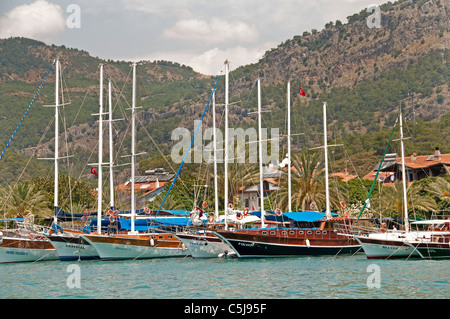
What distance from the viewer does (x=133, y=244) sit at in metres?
51.4

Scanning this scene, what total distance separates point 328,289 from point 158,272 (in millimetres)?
13607

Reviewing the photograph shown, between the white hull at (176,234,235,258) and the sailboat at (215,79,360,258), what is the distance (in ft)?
9.23

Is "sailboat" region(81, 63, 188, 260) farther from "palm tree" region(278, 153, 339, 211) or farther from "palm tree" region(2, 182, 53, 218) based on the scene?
"palm tree" region(278, 153, 339, 211)

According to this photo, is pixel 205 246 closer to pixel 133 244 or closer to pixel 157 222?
pixel 133 244

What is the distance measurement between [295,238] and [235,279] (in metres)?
16.6

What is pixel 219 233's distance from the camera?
162ft

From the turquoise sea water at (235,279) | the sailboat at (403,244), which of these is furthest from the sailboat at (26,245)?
the sailboat at (403,244)

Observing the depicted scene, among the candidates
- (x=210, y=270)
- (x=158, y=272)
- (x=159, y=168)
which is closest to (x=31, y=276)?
(x=158, y=272)

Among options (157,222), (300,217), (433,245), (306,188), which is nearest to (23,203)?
(157,222)

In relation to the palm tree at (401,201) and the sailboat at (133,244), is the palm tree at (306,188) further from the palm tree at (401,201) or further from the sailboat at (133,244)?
the sailboat at (133,244)

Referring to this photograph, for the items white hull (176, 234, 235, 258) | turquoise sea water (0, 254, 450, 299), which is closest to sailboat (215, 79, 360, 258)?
turquoise sea water (0, 254, 450, 299)

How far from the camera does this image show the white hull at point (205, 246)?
52.0m

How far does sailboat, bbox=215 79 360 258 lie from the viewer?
1956 inches
